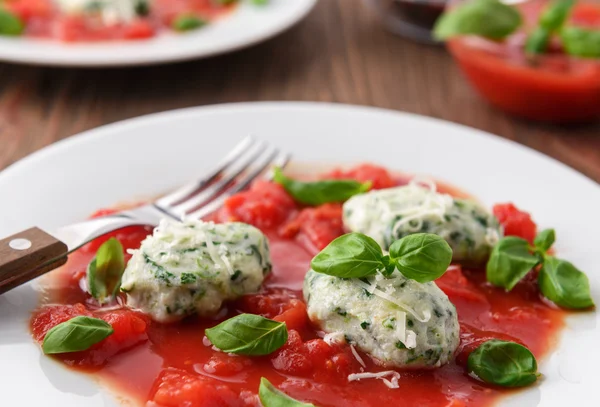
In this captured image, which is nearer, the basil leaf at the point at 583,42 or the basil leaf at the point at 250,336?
the basil leaf at the point at 250,336

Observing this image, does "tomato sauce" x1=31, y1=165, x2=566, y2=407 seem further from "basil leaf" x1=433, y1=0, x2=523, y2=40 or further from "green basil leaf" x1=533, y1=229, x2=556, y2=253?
"basil leaf" x1=433, y1=0, x2=523, y2=40

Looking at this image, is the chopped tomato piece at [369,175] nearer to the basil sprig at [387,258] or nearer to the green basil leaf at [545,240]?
the green basil leaf at [545,240]

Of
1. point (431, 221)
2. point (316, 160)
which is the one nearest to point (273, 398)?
point (431, 221)

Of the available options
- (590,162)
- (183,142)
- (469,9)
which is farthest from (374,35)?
(183,142)

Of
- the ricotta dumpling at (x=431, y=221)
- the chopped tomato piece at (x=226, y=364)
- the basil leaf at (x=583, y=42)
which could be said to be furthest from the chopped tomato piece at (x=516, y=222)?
the basil leaf at (x=583, y=42)

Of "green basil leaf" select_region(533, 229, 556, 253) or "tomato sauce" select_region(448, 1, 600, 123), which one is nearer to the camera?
"green basil leaf" select_region(533, 229, 556, 253)

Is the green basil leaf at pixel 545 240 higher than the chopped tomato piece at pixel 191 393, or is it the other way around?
the green basil leaf at pixel 545 240

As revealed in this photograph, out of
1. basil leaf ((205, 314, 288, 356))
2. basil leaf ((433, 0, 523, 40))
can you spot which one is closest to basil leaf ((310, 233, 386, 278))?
basil leaf ((205, 314, 288, 356))
